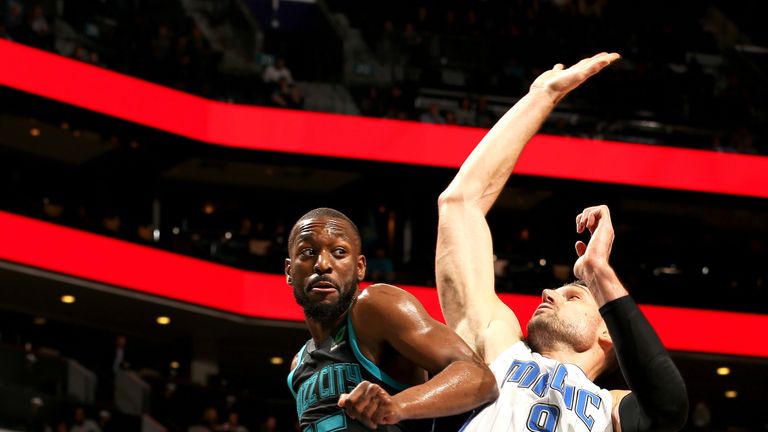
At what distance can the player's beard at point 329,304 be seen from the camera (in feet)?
12.6

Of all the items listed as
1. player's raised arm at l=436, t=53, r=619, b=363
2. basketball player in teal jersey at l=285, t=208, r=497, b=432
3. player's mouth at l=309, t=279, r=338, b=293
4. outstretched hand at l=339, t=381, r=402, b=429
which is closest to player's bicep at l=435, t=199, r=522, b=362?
player's raised arm at l=436, t=53, r=619, b=363

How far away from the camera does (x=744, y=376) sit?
21.9m

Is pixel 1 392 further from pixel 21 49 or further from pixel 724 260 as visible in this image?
pixel 724 260

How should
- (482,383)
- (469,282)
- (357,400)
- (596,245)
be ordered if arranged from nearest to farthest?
(357,400) → (482,383) → (596,245) → (469,282)

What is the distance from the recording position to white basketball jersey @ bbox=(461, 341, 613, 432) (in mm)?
4383

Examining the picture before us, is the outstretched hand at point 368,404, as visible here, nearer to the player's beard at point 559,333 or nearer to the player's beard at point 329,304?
the player's beard at point 329,304

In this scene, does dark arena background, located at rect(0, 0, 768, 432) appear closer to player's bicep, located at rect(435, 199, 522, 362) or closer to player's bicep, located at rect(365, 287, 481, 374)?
player's bicep, located at rect(435, 199, 522, 362)

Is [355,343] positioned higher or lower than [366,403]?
higher

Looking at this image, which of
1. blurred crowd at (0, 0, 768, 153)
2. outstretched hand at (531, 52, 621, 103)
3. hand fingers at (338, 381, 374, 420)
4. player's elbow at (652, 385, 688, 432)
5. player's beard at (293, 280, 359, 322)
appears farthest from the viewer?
blurred crowd at (0, 0, 768, 153)

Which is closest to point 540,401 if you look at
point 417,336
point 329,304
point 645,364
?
point 645,364

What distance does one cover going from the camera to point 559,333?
15.7 feet

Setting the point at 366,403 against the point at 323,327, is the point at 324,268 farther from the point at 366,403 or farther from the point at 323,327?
the point at 366,403

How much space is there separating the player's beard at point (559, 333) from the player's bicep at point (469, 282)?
9cm

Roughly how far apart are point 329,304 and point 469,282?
1.04 m
